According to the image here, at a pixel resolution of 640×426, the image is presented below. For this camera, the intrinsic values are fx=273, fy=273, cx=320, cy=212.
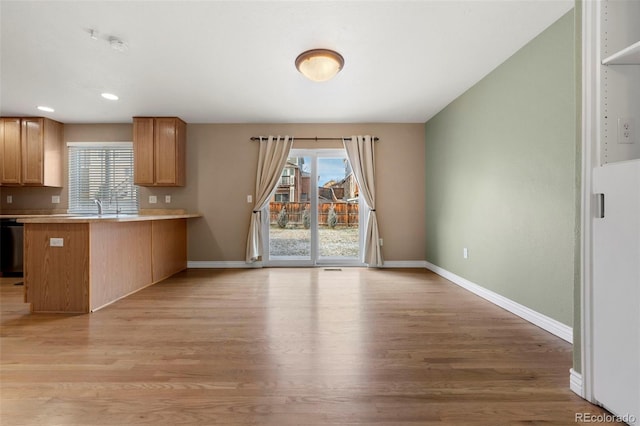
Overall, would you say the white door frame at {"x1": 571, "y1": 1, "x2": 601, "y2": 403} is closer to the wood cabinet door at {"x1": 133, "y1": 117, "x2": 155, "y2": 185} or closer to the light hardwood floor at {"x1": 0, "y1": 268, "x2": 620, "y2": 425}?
the light hardwood floor at {"x1": 0, "y1": 268, "x2": 620, "y2": 425}

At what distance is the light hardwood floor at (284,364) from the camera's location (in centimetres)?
132

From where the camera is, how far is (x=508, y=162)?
2672 mm

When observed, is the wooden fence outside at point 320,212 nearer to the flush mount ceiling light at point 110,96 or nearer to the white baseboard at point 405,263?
the white baseboard at point 405,263

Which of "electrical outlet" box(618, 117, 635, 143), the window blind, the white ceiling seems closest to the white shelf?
"electrical outlet" box(618, 117, 635, 143)

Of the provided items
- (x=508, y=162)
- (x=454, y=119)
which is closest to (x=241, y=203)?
(x=454, y=119)

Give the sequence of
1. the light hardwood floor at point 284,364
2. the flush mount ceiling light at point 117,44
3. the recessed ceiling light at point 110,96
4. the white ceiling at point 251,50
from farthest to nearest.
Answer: the recessed ceiling light at point 110,96 → the flush mount ceiling light at point 117,44 → the white ceiling at point 251,50 → the light hardwood floor at point 284,364

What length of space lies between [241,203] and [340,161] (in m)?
1.86

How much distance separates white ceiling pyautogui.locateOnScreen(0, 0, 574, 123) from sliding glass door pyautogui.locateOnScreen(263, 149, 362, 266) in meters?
1.10

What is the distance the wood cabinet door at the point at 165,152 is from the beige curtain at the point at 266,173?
133cm

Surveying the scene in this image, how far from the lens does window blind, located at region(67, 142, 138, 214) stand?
186 inches

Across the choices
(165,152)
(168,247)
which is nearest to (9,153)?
(165,152)

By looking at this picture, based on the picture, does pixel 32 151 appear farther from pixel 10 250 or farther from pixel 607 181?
pixel 607 181

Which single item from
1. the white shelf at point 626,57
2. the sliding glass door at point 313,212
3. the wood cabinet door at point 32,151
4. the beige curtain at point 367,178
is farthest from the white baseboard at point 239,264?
the white shelf at point 626,57

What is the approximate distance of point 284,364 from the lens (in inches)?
67.6
